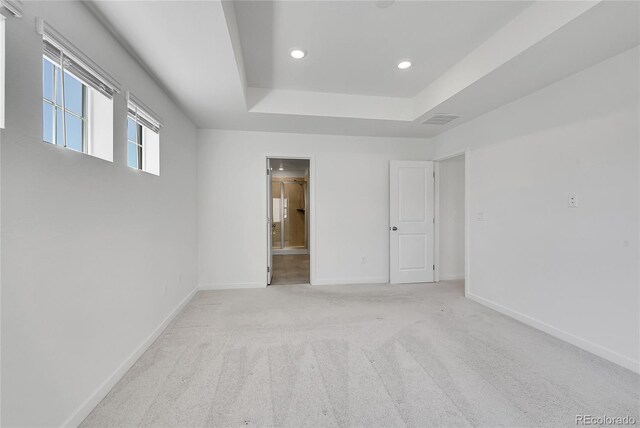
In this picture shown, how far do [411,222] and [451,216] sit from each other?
803mm

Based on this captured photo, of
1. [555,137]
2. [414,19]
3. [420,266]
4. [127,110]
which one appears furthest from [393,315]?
[127,110]

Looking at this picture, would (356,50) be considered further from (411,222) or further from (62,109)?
(411,222)

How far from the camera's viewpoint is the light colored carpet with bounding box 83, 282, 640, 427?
1.56 meters

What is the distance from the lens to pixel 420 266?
4.39 metres

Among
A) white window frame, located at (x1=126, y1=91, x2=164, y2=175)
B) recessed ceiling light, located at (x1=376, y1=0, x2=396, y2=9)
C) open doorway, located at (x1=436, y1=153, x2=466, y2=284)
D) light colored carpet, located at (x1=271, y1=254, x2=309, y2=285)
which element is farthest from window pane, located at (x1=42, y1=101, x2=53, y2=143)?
open doorway, located at (x1=436, y1=153, x2=466, y2=284)

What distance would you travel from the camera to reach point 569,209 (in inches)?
96.1

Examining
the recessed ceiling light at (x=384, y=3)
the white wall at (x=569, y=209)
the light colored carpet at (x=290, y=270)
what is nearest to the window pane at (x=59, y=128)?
the recessed ceiling light at (x=384, y=3)

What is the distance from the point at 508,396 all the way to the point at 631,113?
224cm

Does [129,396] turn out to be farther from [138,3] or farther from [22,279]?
[138,3]

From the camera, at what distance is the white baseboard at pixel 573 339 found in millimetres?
2012

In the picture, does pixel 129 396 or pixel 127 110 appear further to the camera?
pixel 127 110

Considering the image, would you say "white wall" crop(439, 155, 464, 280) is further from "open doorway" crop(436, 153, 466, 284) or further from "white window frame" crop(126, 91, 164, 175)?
"white window frame" crop(126, 91, 164, 175)

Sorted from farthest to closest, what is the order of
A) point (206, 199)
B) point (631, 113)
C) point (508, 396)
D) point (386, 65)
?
point (206, 199)
point (386, 65)
point (631, 113)
point (508, 396)

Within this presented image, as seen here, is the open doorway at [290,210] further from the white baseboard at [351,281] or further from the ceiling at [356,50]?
the ceiling at [356,50]
